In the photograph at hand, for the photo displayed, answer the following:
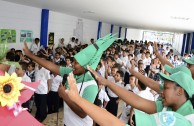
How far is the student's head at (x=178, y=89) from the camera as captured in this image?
5.09 ft

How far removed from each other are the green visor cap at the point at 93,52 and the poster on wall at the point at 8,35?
5.43 metres

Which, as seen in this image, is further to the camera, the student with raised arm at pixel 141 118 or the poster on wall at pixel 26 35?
the poster on wall at pixel 26 35

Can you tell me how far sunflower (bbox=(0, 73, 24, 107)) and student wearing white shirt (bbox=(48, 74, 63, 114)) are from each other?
13.0 feet

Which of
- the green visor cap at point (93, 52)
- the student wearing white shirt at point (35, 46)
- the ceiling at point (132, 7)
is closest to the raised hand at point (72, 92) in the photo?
the green visor cap at point (93, 52)

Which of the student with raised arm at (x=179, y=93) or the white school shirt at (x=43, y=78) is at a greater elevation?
the student with raised arm at (x=179, y=93)

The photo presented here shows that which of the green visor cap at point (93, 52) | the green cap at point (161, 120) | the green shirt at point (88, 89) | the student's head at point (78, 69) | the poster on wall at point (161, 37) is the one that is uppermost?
the poster on wall at point (161, 37)

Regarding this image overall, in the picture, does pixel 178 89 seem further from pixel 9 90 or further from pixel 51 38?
pixel 51 38

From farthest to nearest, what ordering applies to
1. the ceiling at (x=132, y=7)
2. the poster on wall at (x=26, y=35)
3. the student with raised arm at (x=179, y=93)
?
the poster on wall at (x=26, y=35) < the ceiling at (x=132, y=7) < the student with raised arm at (x=179, y=93)

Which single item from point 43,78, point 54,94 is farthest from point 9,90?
point 54,94

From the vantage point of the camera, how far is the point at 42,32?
9227 millimetres

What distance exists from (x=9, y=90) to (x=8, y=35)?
6.79 meters

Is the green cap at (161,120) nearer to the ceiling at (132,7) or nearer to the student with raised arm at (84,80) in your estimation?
the student with raised arm at (84,80)

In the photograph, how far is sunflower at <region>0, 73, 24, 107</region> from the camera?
1045 mm

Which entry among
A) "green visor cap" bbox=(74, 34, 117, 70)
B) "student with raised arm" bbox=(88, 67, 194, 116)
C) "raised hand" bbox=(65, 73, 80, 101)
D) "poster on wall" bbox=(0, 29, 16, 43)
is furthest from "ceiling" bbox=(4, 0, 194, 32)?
"raised hand" bbox=(65, 73, 80, 101)
